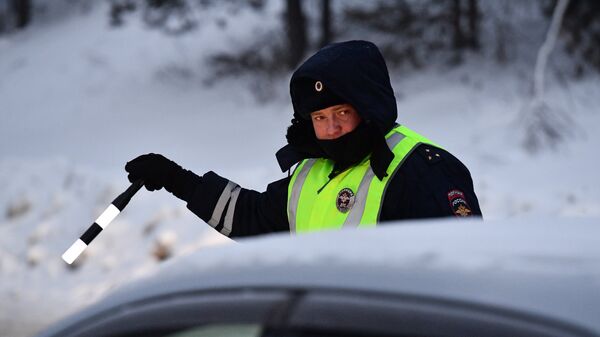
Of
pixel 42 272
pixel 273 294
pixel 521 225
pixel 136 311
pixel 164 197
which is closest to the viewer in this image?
pixel 273 294

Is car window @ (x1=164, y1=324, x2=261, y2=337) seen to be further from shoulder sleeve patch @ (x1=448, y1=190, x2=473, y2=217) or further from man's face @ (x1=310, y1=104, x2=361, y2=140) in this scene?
man's face @ (x1=310, y1=104, x2=361, y2=140)

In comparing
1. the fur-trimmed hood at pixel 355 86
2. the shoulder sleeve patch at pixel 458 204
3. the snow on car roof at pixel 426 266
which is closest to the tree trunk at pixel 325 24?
the fur-trimmed hood at pixel 355 86

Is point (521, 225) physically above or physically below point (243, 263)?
above

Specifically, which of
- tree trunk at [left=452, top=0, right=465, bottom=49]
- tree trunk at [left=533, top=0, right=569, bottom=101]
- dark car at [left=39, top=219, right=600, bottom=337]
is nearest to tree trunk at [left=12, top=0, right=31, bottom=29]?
tree trunk at [left=452, top=0, right=465, bottom=49]

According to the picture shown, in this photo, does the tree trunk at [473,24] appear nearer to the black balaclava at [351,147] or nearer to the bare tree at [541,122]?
the bare tree at [541,122]

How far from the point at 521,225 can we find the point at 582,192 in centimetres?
791

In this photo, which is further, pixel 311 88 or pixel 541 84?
pixel 541 84

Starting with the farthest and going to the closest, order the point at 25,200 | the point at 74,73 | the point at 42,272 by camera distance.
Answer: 1. the point at 74,73
2. the point at 25,200
3. the point at 42,272

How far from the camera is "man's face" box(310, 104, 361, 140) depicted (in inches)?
120

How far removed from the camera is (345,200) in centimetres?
293

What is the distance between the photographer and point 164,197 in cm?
899

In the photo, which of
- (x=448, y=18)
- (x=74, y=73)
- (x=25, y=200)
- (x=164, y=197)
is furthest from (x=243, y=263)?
(x=74, y=73)

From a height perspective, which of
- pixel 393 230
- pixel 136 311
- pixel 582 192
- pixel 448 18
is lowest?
pixel 136 311

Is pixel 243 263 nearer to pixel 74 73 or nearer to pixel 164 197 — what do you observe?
pixel 164 197
